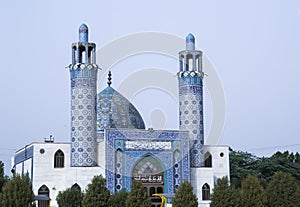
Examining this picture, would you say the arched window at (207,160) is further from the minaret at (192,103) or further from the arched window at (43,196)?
the arched window at (43,196)

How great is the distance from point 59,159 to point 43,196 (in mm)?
2250

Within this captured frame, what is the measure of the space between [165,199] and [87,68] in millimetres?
6240

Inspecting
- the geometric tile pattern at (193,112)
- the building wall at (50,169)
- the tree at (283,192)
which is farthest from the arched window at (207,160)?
the building wall at (50,169)

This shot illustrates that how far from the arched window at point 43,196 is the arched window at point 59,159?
1044 mm

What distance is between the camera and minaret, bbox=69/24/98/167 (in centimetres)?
2412

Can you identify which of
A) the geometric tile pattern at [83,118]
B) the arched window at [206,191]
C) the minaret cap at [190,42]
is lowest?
the arched window at [206,191]

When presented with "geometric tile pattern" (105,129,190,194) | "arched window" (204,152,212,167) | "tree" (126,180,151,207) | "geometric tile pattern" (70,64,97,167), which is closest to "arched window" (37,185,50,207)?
"geometric tile pattern" (70,64,97,167)

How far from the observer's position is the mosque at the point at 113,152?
24031mm

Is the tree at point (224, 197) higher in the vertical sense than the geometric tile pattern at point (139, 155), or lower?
lower

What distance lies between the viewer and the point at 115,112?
87.9 ft

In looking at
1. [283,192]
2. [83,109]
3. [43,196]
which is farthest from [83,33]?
[283,192]

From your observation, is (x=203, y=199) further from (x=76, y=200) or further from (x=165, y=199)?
(x=76, y=200)

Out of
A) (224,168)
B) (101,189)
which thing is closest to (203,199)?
(224,168)

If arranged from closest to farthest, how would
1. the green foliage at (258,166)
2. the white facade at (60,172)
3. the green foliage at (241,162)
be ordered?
the white facade at (60,172) → the green foliage at (258,166) → the green foliage at (241,162)
